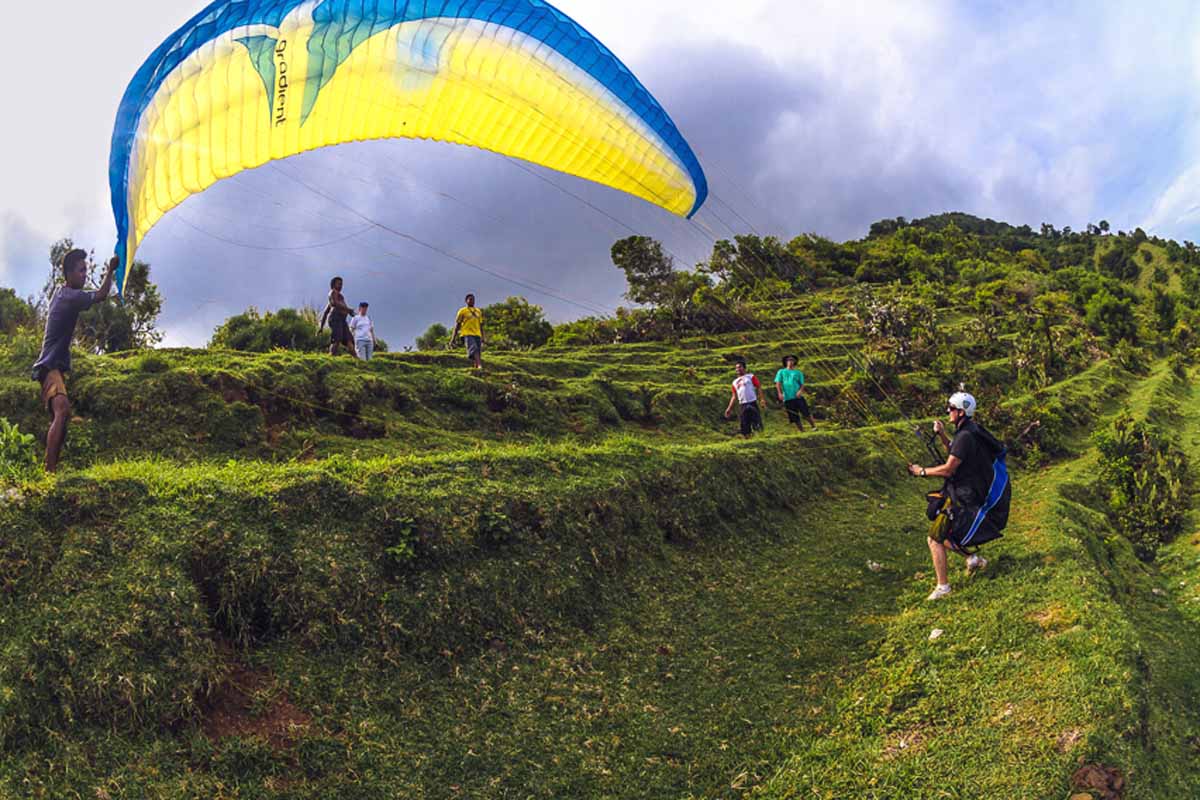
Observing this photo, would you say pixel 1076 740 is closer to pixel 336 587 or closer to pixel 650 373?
pixel 336 587

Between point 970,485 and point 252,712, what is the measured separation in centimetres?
505

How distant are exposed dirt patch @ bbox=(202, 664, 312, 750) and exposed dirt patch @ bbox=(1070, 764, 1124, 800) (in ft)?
12.2

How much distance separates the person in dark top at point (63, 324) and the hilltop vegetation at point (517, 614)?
0.53 meters

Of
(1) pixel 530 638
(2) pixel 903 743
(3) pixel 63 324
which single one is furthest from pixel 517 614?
(3) pixel 63 324

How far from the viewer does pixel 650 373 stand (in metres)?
15.1

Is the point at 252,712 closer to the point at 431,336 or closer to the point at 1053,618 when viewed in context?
the point at 1053,618

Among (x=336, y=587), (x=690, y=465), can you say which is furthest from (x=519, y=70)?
(x=336, y=587)

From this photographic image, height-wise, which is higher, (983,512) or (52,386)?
(52,386)

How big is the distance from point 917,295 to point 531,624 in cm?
2654

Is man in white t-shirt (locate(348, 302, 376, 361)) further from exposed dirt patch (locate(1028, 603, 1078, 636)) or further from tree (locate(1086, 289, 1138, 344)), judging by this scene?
tree (locate(1086, 289, 1138, 344))

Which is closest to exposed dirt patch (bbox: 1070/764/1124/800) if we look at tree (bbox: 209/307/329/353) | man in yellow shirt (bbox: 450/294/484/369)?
man in yellow shirt (bbox: 450/294/484/369)

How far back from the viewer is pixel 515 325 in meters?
22.4

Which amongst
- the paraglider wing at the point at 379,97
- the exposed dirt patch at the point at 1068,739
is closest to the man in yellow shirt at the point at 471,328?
the paraglider wing at the point at 379,97

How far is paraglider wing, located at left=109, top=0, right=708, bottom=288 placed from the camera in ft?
21.4
